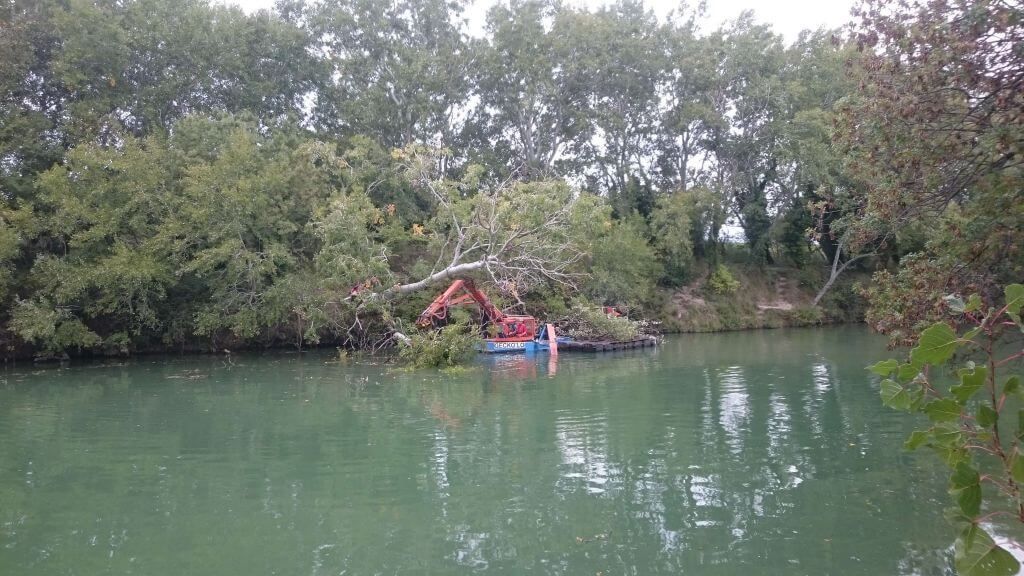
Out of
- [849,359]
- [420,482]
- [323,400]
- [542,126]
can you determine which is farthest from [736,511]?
[542,126]

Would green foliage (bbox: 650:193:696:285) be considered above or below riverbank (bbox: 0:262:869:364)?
above

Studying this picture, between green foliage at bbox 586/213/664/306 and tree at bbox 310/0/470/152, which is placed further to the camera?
tree at bbox 310/0/470/152

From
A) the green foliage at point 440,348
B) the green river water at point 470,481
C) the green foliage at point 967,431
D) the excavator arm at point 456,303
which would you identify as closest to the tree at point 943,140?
the green river water at point 470,481

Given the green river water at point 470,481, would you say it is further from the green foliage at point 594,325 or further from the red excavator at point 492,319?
the green foliage at point 594,325

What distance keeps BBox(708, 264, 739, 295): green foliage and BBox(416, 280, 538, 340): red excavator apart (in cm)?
1613

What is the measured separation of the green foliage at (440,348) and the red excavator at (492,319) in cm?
288

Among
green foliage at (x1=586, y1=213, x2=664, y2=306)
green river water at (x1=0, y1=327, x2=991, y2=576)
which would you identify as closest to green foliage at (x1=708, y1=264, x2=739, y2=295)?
green foliage at (x1=586, y1=213, x2=664, y2=306)

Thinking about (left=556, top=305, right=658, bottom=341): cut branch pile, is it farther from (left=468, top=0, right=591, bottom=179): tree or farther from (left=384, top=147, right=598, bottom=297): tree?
(left=468, top=0, right=591, bottom=179): tree

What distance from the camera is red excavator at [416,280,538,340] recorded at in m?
24.0

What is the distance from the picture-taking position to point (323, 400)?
49.6 feet

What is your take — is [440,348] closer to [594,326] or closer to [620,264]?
[594,326]

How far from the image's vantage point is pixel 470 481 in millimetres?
8773

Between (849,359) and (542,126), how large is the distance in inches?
865

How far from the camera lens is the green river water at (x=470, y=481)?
6.39 m
